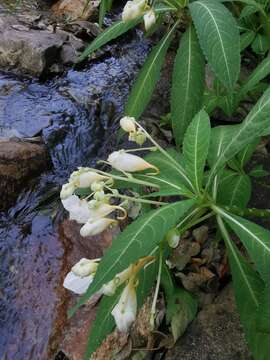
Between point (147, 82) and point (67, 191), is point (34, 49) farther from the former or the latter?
point (67, 191)

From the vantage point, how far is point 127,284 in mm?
1130

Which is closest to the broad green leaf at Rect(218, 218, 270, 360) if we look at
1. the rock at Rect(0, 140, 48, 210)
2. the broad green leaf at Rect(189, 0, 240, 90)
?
the broad green leaf at Rect(189, 0, 240, 90)

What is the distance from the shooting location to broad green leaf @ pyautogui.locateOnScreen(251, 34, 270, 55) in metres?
2.49

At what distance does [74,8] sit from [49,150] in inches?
109

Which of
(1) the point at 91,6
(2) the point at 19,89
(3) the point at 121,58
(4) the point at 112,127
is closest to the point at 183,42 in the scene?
(4) the point at 112,127

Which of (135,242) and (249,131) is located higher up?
(249,131)

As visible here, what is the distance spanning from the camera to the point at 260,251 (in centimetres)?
115

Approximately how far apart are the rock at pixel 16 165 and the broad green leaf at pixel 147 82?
103 centimetres

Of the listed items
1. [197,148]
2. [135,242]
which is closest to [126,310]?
[135,242]

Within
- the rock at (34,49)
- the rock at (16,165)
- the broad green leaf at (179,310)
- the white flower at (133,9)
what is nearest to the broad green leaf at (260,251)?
the broad green leaf at (179,310)

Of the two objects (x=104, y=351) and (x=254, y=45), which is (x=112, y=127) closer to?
(x=254, y=45)

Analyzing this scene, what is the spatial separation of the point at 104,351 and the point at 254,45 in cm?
163

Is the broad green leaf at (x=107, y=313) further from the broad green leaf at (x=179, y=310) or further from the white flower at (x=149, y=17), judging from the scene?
the white flower at (x=149, y=17)

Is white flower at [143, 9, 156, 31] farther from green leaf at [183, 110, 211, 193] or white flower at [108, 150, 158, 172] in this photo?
white flower at [108, 150, 158, 172]
